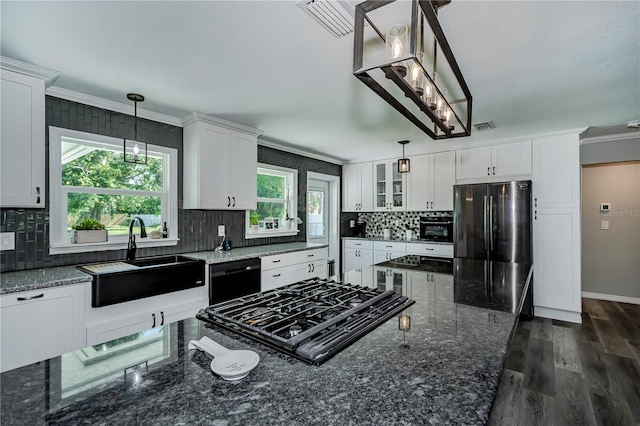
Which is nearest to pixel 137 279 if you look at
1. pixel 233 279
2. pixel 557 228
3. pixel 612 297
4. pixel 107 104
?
pixel 233 279

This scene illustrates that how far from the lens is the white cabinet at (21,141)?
6.86 ft

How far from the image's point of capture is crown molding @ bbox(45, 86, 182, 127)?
2545mm

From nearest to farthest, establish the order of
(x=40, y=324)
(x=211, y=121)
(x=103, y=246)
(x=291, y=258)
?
(x=40, y=324), (x=103, y=246), (x=211, y=121), (x=291, y=258)

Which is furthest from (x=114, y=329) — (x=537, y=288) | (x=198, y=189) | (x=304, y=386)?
(x=537, y=288)

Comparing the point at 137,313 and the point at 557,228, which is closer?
the point at 137,313

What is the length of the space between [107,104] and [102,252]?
4.35 feet

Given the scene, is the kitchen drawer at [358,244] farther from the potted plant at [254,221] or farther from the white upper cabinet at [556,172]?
the white upper cabinet at [556,172]

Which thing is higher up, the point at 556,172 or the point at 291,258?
the point at 556,172

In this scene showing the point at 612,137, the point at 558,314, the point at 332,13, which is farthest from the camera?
the point at 612,137

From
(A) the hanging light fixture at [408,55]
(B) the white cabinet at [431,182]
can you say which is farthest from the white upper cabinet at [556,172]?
(A) the hanging light fixture at [408,55]

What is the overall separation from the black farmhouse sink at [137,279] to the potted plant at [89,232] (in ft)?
0.74

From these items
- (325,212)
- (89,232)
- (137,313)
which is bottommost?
(137,313)

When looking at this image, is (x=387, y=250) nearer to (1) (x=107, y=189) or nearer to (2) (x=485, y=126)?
(2) (x=485, y=126)

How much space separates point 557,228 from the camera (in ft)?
12.6
